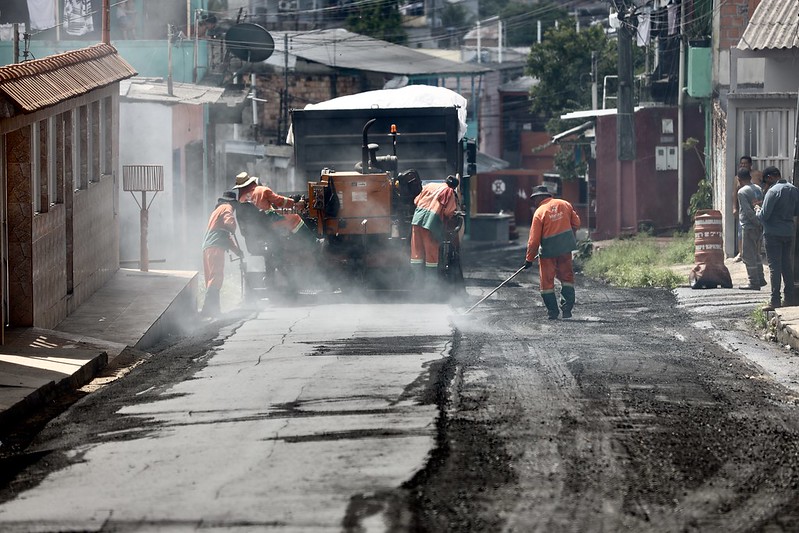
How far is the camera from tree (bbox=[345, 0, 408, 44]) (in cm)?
5578

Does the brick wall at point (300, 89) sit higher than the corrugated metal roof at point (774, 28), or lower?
higher

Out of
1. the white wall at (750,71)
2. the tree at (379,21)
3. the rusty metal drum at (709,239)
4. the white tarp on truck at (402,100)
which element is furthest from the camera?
the tree at (379,21)

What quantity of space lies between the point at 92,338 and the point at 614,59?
110 feet

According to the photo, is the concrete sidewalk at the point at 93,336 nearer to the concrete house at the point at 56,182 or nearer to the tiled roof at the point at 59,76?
the concrete house at the point at 56,182

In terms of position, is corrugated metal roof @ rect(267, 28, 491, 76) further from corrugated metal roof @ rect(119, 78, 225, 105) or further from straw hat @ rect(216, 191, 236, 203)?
straw hat @ rect(216, 191, 236, 203)

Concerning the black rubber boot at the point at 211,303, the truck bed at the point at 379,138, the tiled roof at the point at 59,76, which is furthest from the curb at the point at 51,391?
the truck bed at the point at 379,138

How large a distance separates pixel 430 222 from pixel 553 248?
187 cm

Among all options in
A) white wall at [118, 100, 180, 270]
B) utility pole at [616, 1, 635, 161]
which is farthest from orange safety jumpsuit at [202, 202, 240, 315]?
utility pole at [616, 1, 635, 161]

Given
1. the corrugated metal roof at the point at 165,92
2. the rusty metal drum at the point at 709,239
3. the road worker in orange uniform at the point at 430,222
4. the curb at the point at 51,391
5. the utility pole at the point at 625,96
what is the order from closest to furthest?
the curb at the point at 51,391
the road worker in orange uniform at the point at 430,222
the rusty metal drum at the point at 709,239
the corrugated metal roof at the point at 165,92
the utility pole at the point at 625,96

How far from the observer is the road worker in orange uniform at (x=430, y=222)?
645 inches

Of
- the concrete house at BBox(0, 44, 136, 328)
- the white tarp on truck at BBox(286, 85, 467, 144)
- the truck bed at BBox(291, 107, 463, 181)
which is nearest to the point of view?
the concrete house at BBox(0, 44, 136, 328)

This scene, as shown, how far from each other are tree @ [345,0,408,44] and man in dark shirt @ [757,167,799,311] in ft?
138

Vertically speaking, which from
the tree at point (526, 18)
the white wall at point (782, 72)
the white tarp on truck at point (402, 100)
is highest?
the tree at point (526, 18)

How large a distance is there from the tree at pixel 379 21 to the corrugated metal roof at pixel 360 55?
→ 37.9ft
